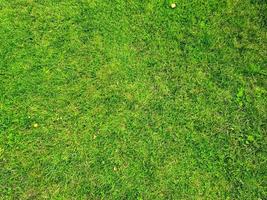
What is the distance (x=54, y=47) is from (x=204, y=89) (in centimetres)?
205

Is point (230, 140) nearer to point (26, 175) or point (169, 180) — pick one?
point (169, 180)

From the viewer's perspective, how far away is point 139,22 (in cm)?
451

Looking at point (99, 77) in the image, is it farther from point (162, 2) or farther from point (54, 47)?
point (162, 2)

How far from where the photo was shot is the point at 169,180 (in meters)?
4.16

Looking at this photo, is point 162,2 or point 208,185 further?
point 162,2

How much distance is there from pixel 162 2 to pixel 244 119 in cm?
189

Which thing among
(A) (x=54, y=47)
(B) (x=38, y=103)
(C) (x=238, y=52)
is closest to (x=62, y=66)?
(A) (x=54, y=47)

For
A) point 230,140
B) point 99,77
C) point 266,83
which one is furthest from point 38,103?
point 266,83

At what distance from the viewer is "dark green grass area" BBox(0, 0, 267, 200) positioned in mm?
4172

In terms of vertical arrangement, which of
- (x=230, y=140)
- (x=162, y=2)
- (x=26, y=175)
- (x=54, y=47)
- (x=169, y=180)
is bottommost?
(x=26, y=175)

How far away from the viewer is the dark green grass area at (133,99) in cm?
417

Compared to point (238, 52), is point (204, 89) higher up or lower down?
lower down

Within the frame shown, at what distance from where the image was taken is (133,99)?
171 inches

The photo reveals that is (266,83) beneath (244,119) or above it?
above
